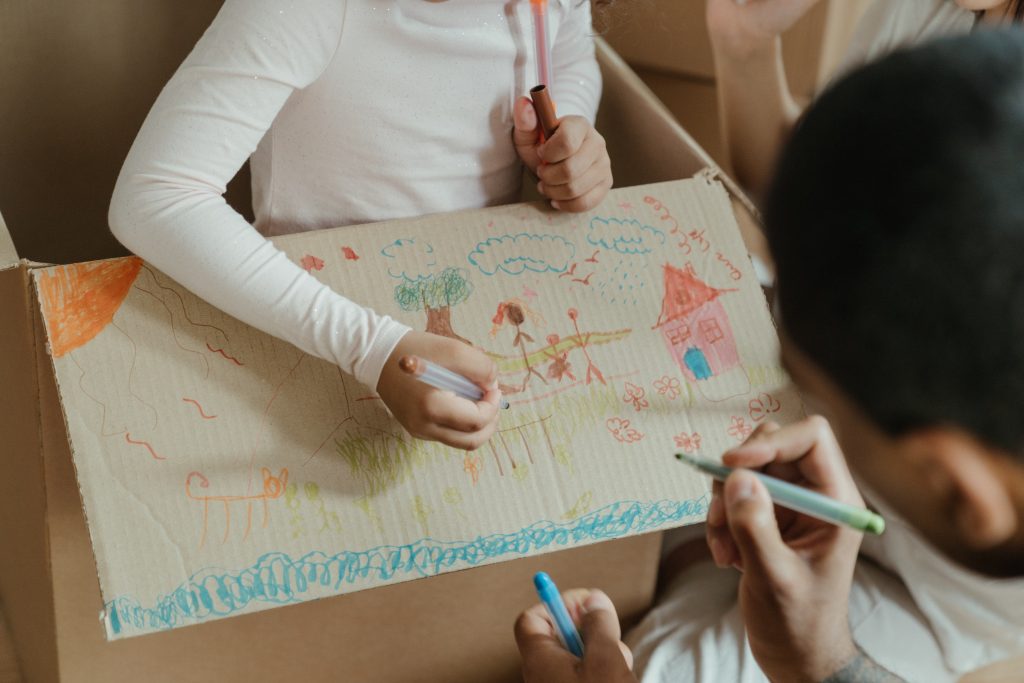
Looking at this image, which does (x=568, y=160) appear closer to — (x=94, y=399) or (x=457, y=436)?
(x=457, y=436)

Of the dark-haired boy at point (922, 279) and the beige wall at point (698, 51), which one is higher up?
the dark-haired boy at point (922, 279)

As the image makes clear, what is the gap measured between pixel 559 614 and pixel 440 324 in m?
0.20

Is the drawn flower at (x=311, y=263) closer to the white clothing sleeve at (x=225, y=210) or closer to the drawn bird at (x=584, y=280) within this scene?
the white clothing sleeve at (x=225, y=210)

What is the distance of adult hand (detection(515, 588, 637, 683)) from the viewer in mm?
531

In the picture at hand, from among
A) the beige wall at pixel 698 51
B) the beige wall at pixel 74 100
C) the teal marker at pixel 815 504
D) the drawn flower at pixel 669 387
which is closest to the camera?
the teal marker at pixel 815 504

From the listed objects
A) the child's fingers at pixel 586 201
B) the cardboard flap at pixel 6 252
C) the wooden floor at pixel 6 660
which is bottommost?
the wooden floor at pixel 6 660

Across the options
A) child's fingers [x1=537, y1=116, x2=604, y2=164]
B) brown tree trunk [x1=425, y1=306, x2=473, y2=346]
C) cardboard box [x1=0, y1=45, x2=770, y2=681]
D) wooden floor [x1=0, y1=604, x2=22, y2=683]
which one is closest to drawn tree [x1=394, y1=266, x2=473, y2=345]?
brown tree trunk [x1=425, y1=306, x2=473, y2=346]

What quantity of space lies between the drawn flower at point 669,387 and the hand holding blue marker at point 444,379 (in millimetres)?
130

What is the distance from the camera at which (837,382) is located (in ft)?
1.10

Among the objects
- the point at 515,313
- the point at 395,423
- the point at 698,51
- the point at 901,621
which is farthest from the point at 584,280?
the point at 698,51

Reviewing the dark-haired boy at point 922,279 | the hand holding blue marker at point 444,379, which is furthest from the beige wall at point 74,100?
the dark-haired boy at point 922,279

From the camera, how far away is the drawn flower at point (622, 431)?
0.63m

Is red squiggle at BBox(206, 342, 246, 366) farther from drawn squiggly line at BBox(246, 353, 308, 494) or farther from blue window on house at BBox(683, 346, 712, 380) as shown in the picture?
blue window on house at BBox(683, 346, 712, 380)

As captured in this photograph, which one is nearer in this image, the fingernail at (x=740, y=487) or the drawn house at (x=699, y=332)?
the fingernail at (x=740, y=487)
